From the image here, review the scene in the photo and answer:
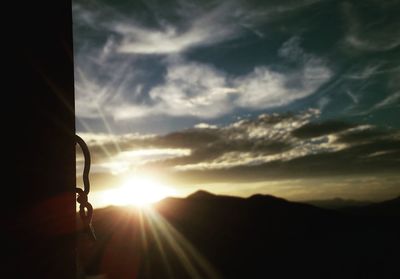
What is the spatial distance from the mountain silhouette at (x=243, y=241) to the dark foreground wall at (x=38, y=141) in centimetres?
5516

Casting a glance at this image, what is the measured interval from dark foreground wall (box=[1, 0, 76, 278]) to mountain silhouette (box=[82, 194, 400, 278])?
55.2 m

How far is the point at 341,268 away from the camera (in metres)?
52.6

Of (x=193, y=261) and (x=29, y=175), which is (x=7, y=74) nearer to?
(x=29, y=175)

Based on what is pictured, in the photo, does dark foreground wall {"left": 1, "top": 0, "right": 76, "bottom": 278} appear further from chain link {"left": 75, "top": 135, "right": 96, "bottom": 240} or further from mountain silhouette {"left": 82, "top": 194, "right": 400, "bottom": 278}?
mountain silhouette {"left": 82, "top": 194, "right": 400, "bottom": 278}

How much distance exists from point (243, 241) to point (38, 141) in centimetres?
7591

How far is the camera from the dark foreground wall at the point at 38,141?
1490 mm

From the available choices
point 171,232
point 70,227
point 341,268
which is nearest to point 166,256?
point 171,232

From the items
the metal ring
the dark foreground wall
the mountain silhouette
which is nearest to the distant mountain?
the mountain silhouette

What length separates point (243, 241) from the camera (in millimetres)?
74250

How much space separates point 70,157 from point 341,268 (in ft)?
189

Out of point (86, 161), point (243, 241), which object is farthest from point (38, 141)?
point (243, 241)

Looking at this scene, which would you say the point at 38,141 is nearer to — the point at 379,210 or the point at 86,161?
the point at 86,161

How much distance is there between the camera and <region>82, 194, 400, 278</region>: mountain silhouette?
5672 centimetres

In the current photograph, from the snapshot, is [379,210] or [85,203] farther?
[379,210]
